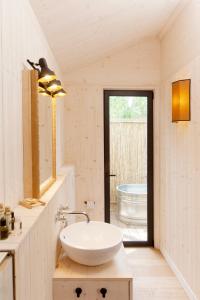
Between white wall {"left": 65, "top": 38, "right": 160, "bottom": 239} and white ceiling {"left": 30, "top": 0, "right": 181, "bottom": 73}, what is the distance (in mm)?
182

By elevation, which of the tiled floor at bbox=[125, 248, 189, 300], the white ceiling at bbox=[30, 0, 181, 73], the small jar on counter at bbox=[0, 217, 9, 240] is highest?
the white ceiling at bbox=[30, 0, 181, 73]

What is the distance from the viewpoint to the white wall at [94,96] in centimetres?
362

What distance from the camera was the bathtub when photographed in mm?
3715

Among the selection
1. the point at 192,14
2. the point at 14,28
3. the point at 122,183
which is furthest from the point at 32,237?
the point at 122,183

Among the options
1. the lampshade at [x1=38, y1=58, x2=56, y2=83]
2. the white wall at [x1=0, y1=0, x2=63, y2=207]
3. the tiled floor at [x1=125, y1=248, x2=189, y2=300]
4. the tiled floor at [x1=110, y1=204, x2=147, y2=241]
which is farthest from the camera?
the tiled floor at [x1=110, y1=204, x2=147, y2=241]

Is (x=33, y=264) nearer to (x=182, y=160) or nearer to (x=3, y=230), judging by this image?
(x=3, y=230)

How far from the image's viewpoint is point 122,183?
3.72 metres

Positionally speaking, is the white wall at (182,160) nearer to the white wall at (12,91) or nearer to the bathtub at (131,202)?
the bathtub at (131,202)

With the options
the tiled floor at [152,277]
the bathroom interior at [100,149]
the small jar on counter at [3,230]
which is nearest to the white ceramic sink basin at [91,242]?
the bathroom interior at [100,149]

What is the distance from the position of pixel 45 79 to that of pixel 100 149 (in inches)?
81.5

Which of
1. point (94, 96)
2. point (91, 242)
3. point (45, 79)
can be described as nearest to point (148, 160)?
point (94, 96)

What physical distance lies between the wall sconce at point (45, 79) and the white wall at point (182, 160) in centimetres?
117

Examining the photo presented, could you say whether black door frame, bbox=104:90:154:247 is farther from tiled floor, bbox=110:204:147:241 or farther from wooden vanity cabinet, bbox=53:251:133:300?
wooden vanity cabinet, bbox=53:251:133:300

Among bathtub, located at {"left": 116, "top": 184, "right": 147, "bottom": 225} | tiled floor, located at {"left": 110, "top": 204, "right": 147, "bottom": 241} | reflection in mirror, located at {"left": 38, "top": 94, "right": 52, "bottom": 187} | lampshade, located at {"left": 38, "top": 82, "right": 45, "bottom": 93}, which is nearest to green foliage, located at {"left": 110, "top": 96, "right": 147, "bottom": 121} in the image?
bathtub, located at {"left": 116, "top": 184, "right": 147, "bottom": 225}
